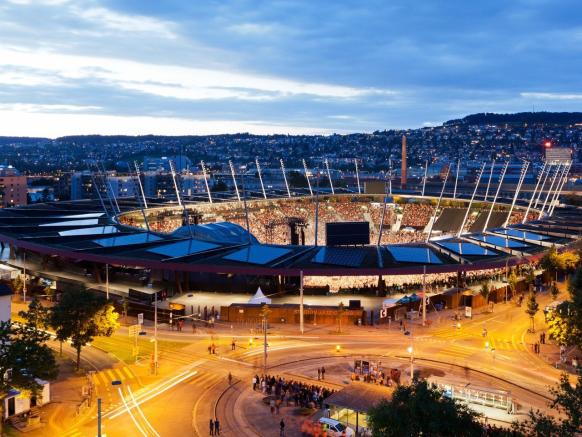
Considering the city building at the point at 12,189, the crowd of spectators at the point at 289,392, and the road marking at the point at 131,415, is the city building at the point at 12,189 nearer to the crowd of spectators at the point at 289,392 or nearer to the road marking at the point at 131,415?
the road marking at the point at 131,415

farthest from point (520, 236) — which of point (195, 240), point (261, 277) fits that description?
point (195, 240)

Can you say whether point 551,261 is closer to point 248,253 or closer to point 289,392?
point 248,253

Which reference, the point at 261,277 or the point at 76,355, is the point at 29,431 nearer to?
the point at 76,355

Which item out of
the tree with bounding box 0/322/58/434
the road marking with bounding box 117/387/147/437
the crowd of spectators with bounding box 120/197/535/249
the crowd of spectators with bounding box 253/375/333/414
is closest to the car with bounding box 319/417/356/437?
the crowd of spectators with bounding box 253/375/333/414

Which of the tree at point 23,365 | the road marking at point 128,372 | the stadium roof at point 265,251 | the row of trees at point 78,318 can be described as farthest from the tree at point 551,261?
the tree at point 23,365

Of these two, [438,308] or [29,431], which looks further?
[438,308]

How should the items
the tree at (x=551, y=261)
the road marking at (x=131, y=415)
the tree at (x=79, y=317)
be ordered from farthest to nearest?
the tree at (x=551, y=261)
the tree at (x=79, y=317)
the road marking at (x=131, y=415)
